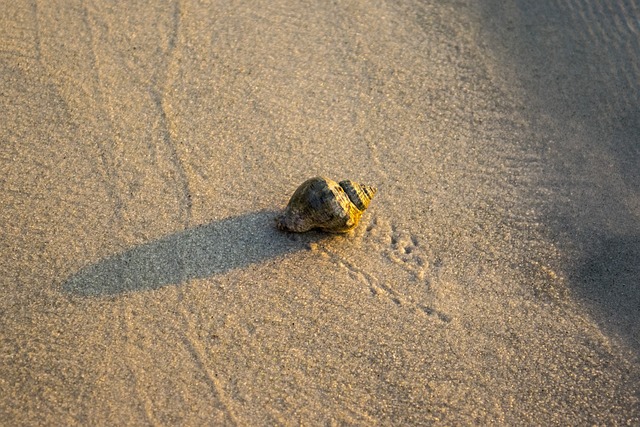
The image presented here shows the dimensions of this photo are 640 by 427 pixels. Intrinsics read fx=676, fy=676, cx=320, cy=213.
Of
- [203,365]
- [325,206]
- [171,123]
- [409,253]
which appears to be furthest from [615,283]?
[171,123]

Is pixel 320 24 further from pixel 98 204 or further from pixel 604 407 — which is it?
pixel 604 407

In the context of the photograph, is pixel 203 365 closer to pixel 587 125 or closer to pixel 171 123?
pixel 171 123

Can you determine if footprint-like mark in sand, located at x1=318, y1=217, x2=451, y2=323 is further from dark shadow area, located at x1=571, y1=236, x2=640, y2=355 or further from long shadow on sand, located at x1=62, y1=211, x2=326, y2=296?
dark shadow area, located at x1=571, y1=236, x2=640, y2=355

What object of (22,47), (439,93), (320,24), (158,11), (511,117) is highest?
(22,47)

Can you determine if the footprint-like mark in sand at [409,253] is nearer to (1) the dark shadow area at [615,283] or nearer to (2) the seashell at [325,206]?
(2) the seashell at [325,206]

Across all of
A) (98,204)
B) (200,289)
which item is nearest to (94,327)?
(200,289)
